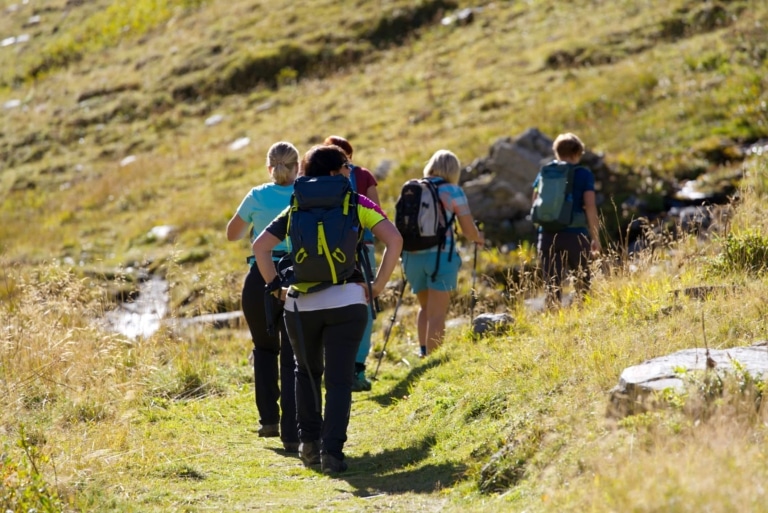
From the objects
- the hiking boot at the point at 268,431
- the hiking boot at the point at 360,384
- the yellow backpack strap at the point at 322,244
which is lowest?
the hiking boot at the point at 360,384

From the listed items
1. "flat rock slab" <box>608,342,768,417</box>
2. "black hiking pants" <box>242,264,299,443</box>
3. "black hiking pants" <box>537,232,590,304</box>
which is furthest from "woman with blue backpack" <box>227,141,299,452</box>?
"black hiking pants" <box>537,232,590,304</box>

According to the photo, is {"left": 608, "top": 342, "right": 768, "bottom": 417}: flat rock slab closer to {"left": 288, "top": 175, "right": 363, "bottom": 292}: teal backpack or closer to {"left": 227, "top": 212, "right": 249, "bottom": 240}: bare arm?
{"left": 288, "top": 175, "right": 363, "bottom": 292}: teal backpack

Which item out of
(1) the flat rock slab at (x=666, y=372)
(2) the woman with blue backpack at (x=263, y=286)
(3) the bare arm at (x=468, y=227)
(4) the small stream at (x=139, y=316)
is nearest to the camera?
(1) the flat rock slab at (x=666, y=372)

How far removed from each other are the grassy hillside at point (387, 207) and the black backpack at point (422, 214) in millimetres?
860

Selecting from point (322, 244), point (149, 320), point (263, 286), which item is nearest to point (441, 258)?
point (263, 286)

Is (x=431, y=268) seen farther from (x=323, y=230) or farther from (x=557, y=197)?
(x=323, y=230)

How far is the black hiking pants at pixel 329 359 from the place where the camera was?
20.4 ft

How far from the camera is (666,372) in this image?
195 inches

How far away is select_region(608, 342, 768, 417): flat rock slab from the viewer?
15.7ft

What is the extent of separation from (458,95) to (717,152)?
897 centimetres

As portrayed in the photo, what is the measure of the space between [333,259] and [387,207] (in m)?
11.7

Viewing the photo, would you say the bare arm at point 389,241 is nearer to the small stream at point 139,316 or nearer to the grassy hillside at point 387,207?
the grassy hillside at point 387,207

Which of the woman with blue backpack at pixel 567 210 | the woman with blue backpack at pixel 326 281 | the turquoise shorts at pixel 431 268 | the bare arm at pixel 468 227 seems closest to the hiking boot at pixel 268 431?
the woman with blue backpack at pixel 326 281

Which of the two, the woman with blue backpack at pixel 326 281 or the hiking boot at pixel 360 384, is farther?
the hiking boot at pixel 360 384
